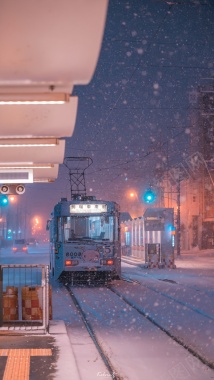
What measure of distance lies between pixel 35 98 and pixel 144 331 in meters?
7.27

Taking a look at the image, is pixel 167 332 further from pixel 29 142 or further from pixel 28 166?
pixel 29 142

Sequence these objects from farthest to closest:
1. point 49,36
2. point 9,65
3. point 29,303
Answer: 1. point 29,303
2. point 9,65
3. point 49,36

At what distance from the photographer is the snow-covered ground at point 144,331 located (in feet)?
32.4

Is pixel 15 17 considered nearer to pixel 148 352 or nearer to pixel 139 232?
pixel 148 352

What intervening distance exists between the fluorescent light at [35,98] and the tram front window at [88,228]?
60.3ft

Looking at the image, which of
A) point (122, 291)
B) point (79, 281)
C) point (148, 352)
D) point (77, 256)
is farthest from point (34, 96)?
point (79, 281)

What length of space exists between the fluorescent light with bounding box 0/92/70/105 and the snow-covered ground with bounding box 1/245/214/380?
12.5 ft

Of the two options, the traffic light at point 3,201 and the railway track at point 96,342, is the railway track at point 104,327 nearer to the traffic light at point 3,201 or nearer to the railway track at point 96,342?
the railway track at point 96,342

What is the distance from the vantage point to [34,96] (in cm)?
781

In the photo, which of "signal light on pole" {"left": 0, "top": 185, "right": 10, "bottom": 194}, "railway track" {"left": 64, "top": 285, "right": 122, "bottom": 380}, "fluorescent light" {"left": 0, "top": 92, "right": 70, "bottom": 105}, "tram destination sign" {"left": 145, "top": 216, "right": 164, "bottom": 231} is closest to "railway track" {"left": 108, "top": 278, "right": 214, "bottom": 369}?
"railway track" {"left": 64, "top": 285, "right": 122, "bottom": 380}

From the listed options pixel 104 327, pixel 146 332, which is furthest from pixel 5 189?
pixel 146 332

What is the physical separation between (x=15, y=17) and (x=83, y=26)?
A: 0.57 metres

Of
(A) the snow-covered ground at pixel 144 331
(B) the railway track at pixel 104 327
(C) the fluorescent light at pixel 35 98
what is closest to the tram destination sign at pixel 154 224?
(B) the railway track at pixel 104 327

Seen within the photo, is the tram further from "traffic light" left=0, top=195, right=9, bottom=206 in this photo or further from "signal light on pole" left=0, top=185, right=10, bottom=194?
"signal light on pole" left=0, top=185, right=10, bottom=194
